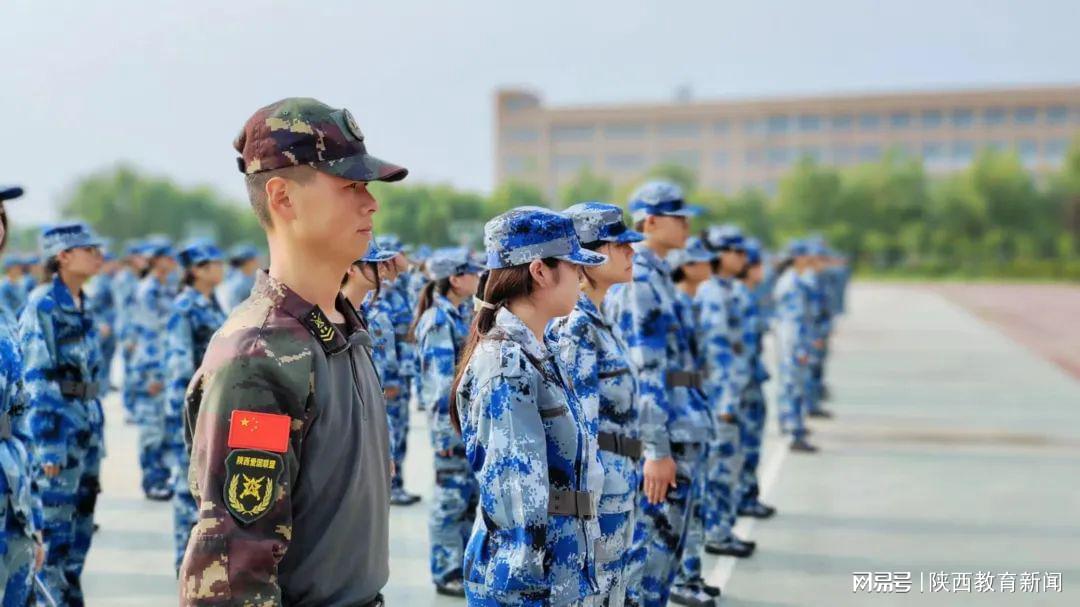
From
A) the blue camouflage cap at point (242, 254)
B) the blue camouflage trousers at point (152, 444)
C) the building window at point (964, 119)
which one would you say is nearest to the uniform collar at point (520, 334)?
the blue camouflage trousers at point (152, 444)

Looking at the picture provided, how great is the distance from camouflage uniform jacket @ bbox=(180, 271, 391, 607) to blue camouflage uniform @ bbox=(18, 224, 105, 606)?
3340 millimetres

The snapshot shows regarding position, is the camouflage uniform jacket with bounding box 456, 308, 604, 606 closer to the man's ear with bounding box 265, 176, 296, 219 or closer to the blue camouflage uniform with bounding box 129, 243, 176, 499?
the man's ear with bounding box 265, 176, 296, 219

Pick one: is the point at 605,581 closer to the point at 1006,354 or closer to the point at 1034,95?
the point at 1006,354

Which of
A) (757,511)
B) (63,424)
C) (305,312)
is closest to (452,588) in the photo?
(63,424)

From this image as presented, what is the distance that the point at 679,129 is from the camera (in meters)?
96.4

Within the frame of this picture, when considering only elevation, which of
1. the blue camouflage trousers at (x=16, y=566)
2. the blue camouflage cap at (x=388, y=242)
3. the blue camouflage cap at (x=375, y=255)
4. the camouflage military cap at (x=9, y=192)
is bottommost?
the blue camouflage trousers at (x=16, y=566)

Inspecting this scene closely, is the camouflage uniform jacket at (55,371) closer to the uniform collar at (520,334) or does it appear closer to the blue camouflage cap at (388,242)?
the blue camouflage cap at (388,242)

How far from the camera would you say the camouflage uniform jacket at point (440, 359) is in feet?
18.6

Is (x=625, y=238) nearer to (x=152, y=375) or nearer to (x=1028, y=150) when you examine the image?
(x=152, y=375)

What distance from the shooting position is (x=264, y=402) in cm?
176

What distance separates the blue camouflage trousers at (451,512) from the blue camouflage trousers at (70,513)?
67.6 inches

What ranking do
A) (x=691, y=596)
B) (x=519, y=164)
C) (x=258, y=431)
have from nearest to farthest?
(x=258, y=431), (x=691, y=596), (x=519, y=164)

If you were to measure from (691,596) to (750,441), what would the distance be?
2309mm

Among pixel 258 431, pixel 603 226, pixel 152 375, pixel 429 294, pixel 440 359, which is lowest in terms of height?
pixel 152 375
